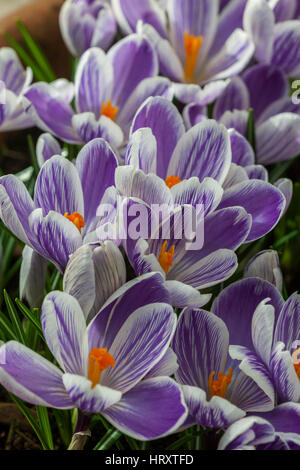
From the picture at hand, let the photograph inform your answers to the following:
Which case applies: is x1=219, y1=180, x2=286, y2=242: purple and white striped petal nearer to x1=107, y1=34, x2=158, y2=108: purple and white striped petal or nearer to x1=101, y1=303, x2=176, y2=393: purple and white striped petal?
x1=101, y1=303, x2=176, y2=393: purple and white striped petal

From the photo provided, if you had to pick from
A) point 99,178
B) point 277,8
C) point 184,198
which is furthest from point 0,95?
point 277,8

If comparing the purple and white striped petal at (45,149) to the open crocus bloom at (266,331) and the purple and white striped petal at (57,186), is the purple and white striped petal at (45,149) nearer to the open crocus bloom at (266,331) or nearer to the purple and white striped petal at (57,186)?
the purple and white striped petal at (57,186)

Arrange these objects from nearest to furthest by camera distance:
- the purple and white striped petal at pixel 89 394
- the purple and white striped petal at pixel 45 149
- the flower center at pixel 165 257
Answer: the purple and white striped petal at pixel 89 394
the flower center at pixel 165 257
the purple and white striped petal at pixel 45 149

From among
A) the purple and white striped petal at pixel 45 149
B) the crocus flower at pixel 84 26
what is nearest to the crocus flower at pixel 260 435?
the purple and white striped petal at pixel 45 149

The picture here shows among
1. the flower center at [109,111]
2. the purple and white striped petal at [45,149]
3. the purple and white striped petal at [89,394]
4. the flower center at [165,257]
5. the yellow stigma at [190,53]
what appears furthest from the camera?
the yellow stigma at [190,53]

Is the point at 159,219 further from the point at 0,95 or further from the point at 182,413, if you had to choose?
the point at 0,95
